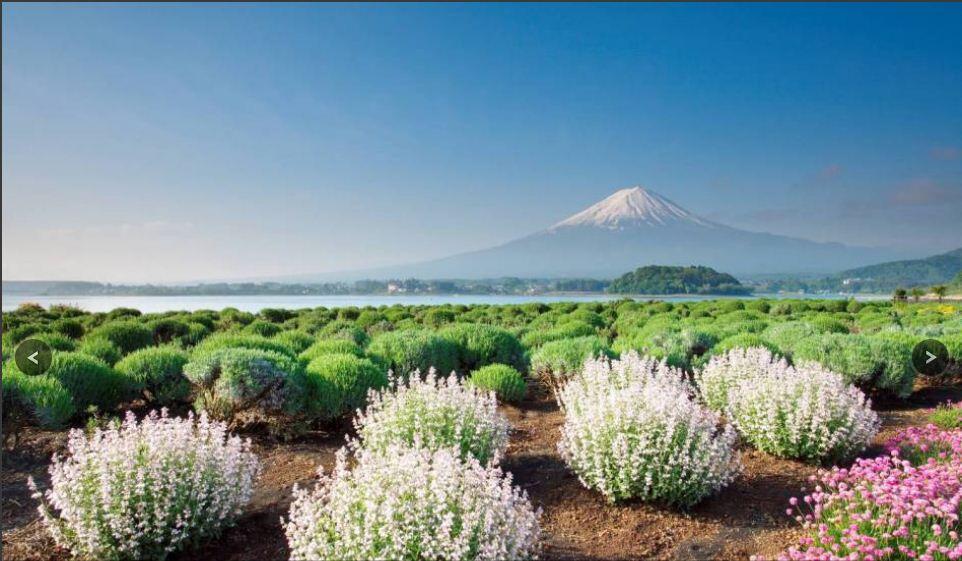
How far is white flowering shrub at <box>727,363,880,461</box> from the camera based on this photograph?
6.73 m

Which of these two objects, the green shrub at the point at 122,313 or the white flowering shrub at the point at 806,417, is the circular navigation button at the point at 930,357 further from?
the green shrub at the point at 122,313

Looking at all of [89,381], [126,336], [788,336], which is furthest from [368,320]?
[89,381]

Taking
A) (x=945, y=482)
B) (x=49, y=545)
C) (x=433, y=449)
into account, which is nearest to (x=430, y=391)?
(x=433, y=449)

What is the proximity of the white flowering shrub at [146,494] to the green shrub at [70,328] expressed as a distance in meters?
18.6

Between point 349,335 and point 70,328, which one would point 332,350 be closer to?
point 349,335

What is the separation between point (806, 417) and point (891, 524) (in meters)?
2.33

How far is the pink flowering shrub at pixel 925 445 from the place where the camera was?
21.6 ft

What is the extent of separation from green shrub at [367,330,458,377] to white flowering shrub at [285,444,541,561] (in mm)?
6335

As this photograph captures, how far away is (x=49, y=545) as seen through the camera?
5168 mm

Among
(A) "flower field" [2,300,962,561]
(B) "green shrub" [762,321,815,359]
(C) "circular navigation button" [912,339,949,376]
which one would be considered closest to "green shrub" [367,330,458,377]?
(A) "flower field" [2,300,962,561]

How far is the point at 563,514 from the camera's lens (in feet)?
18.6

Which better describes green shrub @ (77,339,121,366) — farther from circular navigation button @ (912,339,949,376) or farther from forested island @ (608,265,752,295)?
forested island @ (608,265,752,295)

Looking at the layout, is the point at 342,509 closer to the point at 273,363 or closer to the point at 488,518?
the point at 488,518

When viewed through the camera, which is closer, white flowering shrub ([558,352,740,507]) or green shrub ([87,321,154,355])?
white flowering shrub ([558,352,740,507])
